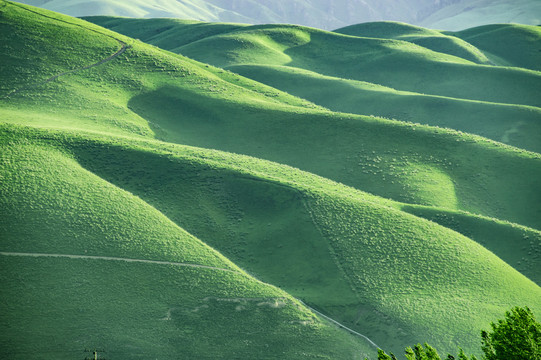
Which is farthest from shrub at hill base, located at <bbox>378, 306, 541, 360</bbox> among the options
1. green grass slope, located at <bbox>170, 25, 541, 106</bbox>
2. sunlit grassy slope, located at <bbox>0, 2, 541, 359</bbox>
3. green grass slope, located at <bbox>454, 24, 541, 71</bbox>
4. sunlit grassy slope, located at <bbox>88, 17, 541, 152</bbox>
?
green grass slope, located at <bbox>454, 24, 541, 71</bbox>

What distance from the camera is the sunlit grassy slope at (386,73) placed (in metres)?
107

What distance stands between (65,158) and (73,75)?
35524 millimetres

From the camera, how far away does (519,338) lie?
1889 centimetres

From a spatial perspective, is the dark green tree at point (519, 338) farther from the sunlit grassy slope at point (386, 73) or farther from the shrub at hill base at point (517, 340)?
the sunlit grassy slope at point (386, 73)

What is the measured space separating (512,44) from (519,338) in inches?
7192

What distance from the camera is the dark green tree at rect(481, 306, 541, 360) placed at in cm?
1859

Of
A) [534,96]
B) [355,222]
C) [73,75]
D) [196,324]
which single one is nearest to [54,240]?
[196,324]

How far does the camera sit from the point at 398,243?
172ft

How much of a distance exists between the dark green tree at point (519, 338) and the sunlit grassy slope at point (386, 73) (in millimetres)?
83044

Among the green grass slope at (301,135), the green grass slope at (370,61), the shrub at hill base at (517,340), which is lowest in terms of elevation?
the shrub at hill base at (517,340)

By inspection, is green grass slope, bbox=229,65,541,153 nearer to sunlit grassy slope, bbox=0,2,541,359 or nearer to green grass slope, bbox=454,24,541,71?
sunlit grassy slope, bbox=0,2,541,359

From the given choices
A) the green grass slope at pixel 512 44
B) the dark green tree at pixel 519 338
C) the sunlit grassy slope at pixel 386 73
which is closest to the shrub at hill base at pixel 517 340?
the dark green tree at pixel 519 338

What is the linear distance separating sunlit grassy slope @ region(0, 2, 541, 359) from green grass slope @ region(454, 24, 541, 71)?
338ft

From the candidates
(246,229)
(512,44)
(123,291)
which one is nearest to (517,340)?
(123,291)
